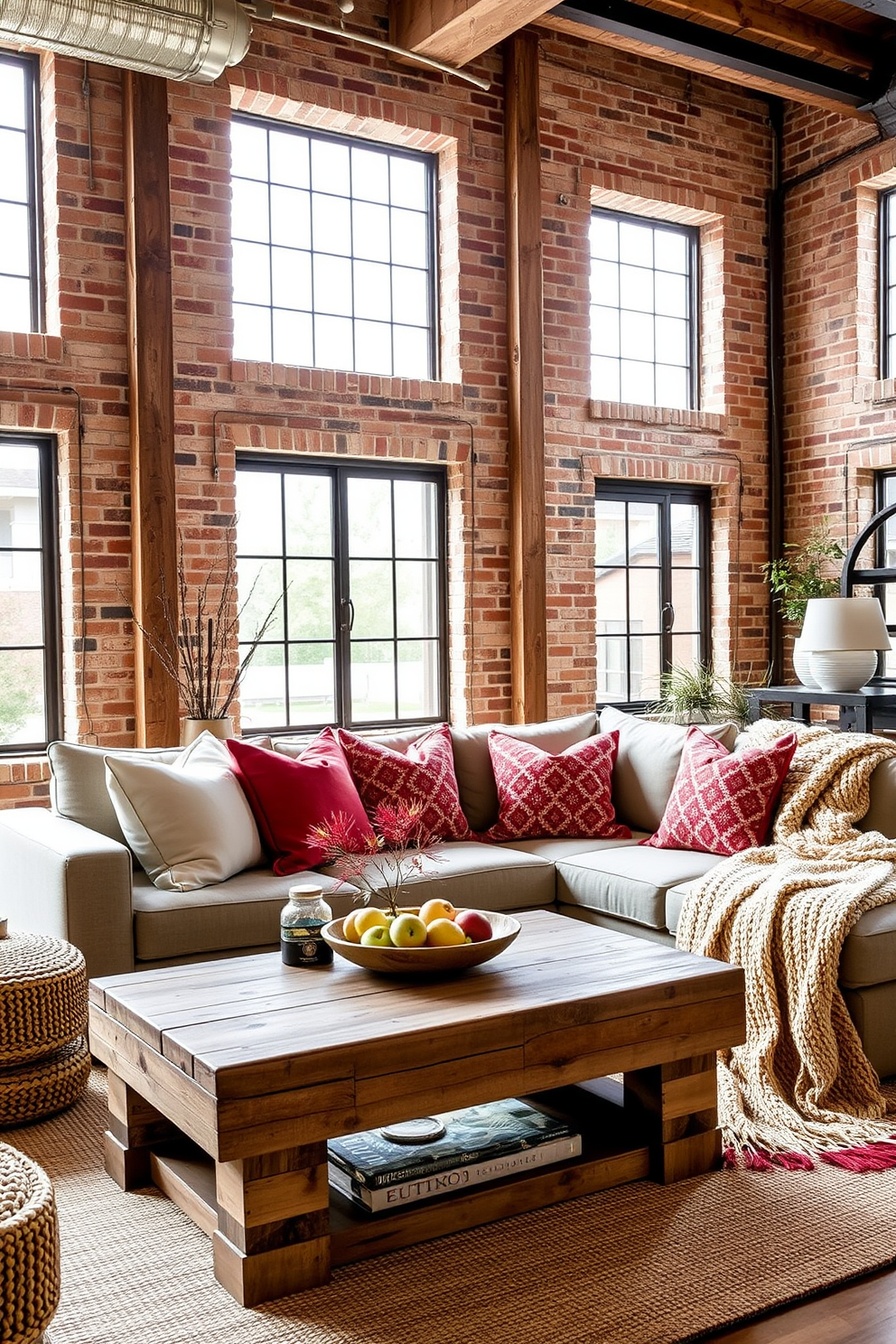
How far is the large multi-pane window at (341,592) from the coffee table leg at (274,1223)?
11.9ft

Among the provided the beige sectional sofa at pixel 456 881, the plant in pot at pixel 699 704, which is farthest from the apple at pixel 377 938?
the plant in pot at pixel 699 704

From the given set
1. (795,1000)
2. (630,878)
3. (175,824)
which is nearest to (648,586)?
(630,878)

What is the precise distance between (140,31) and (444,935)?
11.0 ft

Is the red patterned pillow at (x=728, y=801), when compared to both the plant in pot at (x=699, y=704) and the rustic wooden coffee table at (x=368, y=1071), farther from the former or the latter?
the plant in pot at (x=699, y=704)

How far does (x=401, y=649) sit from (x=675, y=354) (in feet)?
8.47

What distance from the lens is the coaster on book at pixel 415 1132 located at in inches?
99.5

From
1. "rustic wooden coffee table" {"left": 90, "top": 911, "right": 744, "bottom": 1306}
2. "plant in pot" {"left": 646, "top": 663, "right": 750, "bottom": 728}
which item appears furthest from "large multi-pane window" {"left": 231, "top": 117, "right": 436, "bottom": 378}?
"rustic wooden coffee table" {"left": 90, "top": 911, "right": 744, "bottom": 1306}

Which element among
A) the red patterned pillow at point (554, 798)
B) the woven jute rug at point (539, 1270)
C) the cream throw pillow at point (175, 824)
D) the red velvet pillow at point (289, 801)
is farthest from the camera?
the red patterned pillow at point (554, 798)

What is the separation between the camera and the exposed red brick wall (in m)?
5.16

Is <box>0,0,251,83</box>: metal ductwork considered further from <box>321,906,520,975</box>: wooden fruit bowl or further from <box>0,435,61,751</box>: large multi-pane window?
<box>321,906,520,975</box>: wooden fruit bowl

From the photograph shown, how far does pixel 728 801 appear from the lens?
13.2ft

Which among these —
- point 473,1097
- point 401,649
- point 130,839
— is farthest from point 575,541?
point 473,1097

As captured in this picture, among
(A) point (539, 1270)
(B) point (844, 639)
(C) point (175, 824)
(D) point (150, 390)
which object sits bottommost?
(A) point (539, 1270)

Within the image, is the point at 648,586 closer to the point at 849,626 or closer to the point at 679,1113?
the point at 849,626
